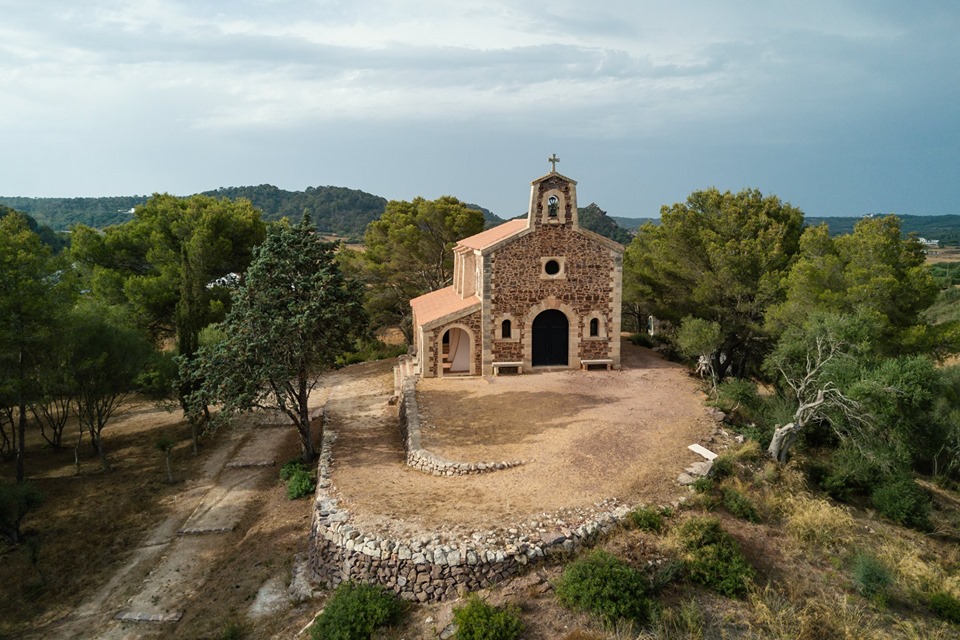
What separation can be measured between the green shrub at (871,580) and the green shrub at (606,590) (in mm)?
4428

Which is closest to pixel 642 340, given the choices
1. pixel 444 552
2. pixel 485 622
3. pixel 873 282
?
pixel 873 282

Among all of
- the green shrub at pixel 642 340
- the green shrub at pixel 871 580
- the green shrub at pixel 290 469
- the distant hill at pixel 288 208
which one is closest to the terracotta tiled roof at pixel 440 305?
the green shrub at pixel 290 469

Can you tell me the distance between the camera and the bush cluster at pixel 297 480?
616 inches

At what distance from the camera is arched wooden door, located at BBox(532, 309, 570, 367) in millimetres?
22062

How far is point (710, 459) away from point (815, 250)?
441 inches

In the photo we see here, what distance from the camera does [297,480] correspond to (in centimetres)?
1592

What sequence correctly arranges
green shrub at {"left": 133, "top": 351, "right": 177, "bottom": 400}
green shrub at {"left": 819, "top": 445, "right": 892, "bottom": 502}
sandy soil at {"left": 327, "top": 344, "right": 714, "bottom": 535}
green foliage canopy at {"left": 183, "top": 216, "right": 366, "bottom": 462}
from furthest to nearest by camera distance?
green shrub at {"left": 133, "top": 351, "right": 177, "bottom": 400}
green foliage canopy at {"left": 183, "top": 216, "right": 366, "bottom": 462}
green shrub at {"left": 819, "top": 445, "right": 892, "bottom": 502}
sandy soil at {"left": 327, "top": 344, "right": 714, "bottom": 535}

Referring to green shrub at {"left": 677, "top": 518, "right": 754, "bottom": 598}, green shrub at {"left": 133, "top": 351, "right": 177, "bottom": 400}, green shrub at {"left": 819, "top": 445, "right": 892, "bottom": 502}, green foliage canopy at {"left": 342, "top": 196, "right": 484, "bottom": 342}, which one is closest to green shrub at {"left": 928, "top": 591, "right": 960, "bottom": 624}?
green shrub at {"left": 677, "top": 518, "right": 754, "bottom": 598}

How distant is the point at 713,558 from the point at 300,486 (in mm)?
10491

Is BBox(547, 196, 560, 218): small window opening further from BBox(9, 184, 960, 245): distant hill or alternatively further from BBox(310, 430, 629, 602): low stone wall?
BBox(9, 184, 960, 245): distant hill

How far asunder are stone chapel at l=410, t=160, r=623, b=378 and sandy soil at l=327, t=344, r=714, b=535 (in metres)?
0.87

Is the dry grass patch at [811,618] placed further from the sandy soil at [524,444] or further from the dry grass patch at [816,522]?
the sandy soil at [524,444]

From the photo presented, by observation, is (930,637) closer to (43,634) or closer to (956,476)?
(956,476)

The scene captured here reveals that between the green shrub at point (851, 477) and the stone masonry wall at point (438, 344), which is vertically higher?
the stone masonry wall at point (438, 344)
